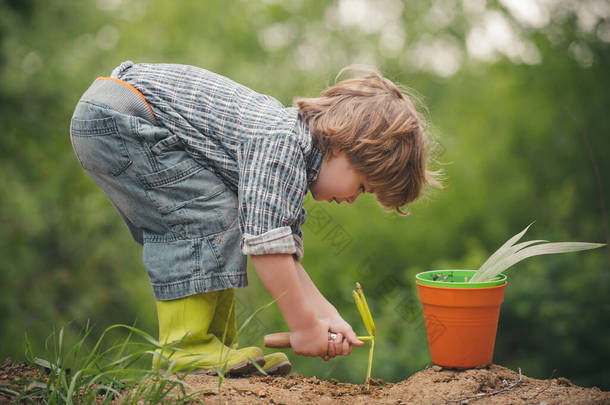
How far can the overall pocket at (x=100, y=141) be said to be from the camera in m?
1.53

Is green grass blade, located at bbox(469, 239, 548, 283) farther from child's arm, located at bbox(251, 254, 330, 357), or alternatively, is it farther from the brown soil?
child's arm, located at bbox(251, 254, 330, 357)

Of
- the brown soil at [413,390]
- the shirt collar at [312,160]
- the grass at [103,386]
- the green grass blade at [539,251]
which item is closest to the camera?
the grass at [103,386]

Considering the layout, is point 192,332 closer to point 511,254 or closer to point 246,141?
point 246,141

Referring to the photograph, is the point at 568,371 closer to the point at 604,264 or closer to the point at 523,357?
the point at 523,357

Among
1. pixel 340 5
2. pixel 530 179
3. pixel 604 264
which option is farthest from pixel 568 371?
pixel 340 5

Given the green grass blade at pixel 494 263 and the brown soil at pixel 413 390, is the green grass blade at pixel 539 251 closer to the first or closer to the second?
the green grass blade at pixel 494 263

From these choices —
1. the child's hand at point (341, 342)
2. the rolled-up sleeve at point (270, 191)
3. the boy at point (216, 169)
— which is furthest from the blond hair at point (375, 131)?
the child's hand at point (341, 342)

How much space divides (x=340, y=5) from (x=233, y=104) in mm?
4691

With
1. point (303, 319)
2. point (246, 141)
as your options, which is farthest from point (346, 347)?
point (246, 141)

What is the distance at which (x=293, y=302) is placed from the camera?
4.79ft

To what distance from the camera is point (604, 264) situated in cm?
380

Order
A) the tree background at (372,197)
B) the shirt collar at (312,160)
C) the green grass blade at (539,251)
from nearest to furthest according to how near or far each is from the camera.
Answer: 1. the green grass blade at (539,251)
2. the shirt collar at (312,160)
3. the tree background at (372,197)

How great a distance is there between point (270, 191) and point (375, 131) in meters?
0.41

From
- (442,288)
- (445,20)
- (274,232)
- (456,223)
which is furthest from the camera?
(445,20)
